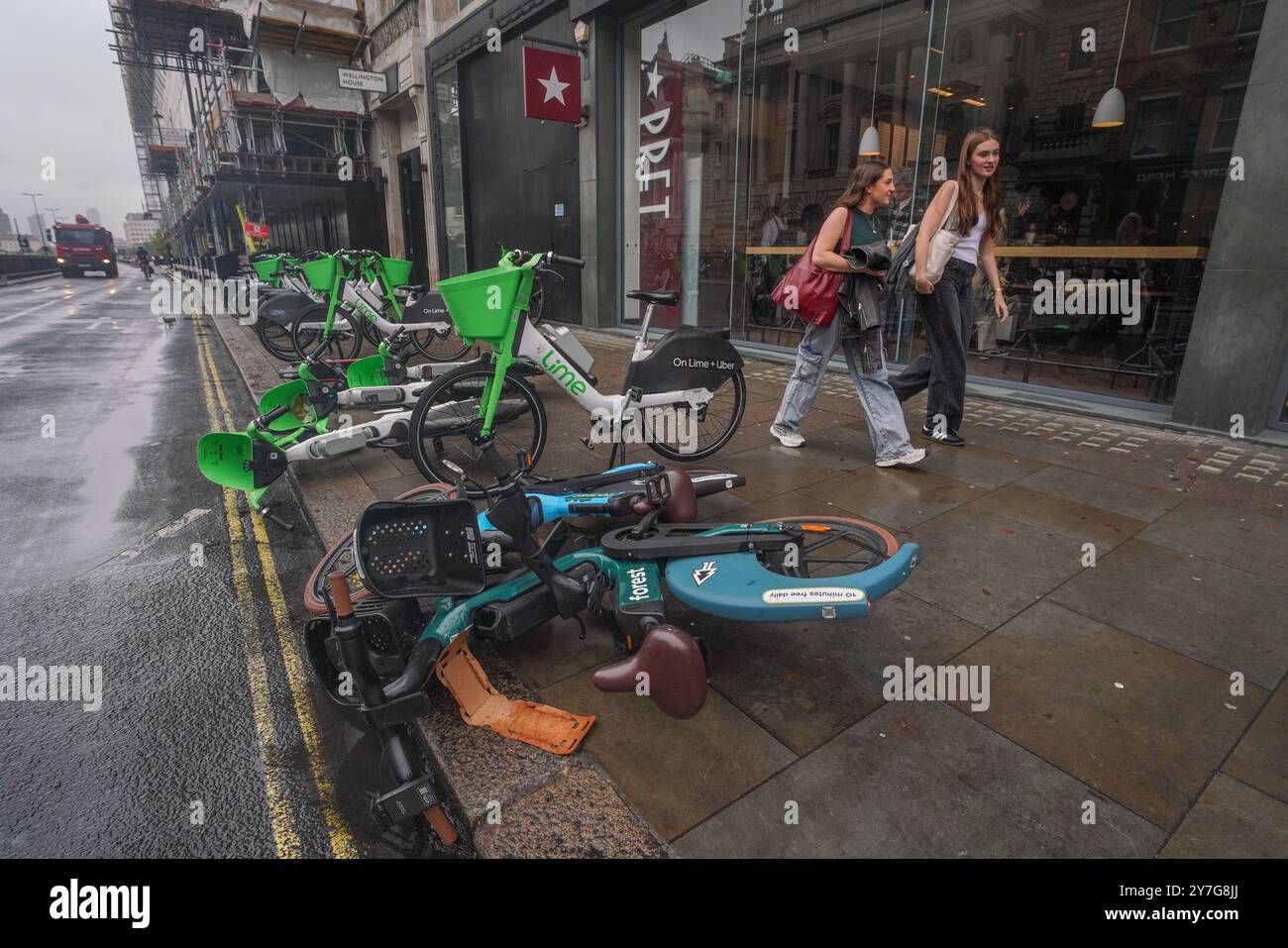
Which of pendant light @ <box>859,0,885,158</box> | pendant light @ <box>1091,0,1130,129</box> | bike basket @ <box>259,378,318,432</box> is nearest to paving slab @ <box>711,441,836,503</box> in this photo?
bike basket @ <box>259,378,318,432</box>

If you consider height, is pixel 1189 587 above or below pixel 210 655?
above

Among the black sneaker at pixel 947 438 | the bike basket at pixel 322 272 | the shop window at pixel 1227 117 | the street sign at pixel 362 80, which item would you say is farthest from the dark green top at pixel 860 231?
the street sign at pixel 362 80

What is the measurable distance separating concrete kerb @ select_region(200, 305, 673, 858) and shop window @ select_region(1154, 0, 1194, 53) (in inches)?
347

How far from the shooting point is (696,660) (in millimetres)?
2217

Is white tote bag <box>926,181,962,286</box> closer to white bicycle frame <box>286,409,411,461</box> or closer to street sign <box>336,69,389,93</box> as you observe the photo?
white bicycle frame <box>286,409,411,461</box>

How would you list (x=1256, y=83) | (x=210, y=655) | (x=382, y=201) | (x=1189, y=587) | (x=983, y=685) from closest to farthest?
(x=983, y=685) → (x=210, y=655) → (x=1189, y=587) → (x=1256, y=83) → (x=382, y=201)

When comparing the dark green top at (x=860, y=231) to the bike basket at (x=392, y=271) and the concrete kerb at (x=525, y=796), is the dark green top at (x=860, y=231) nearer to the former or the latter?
the concrete kerb at (x=525, y=796)

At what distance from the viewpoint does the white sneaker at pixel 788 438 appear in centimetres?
557

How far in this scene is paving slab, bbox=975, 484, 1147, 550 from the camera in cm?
387

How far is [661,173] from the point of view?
11344 mm

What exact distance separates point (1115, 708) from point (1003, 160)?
8.02 m
